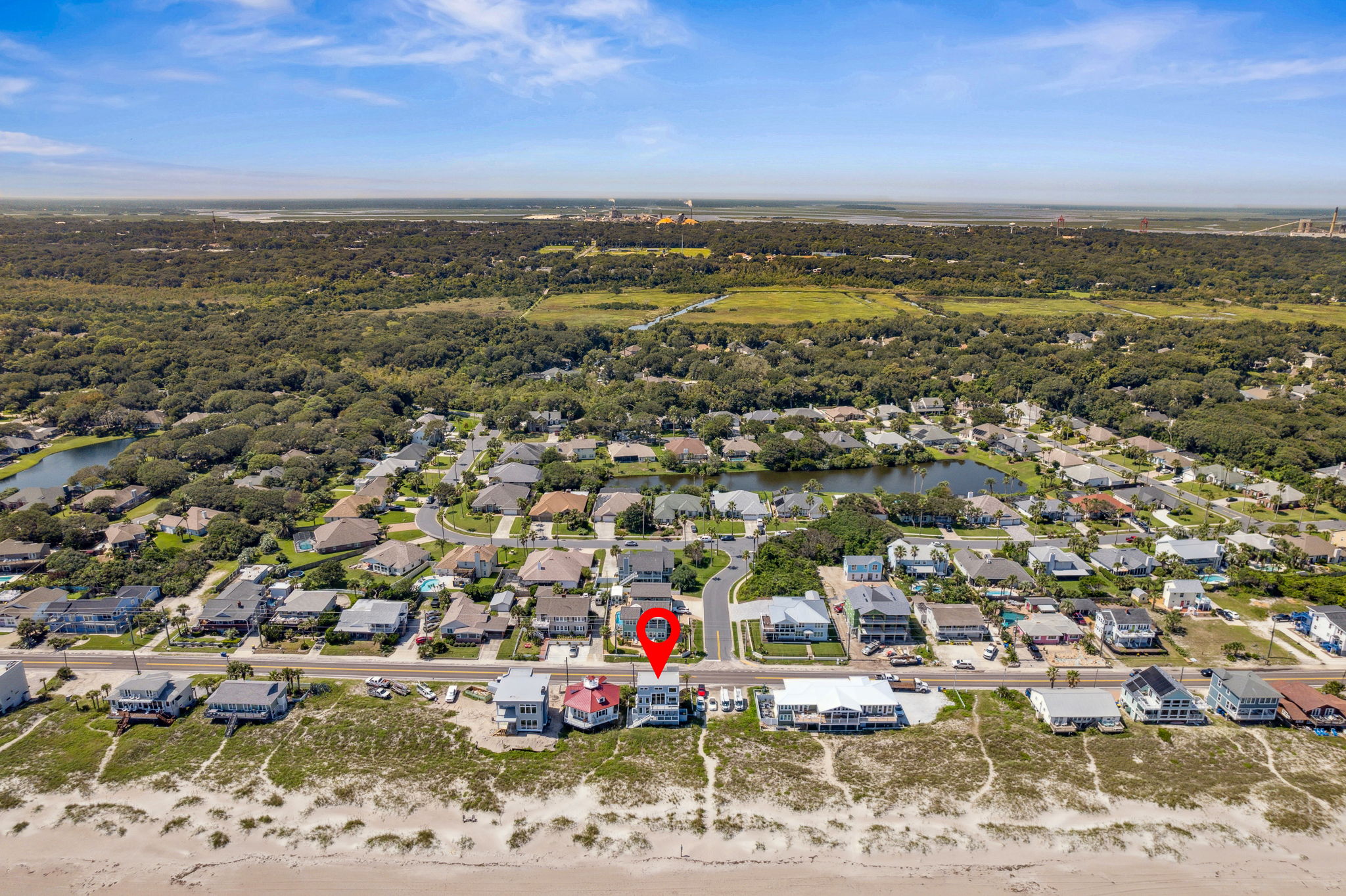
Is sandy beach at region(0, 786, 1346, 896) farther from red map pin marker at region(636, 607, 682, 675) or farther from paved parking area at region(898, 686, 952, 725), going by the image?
red map pin marker at region(636, 607, 682, 675)

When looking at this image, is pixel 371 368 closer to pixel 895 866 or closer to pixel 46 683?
pixel 46 683

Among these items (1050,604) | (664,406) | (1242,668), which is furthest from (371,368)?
(1242,668)

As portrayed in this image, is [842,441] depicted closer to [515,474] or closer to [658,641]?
[515,474]

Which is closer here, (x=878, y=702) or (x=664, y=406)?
(x=878, y=702)

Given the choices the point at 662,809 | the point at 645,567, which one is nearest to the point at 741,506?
the point at 645,567

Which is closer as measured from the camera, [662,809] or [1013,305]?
[662,809]

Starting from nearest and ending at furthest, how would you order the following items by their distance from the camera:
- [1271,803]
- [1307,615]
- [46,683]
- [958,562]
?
1. [1271,803]
2. [46,683]
3. [1307,615]
4. [958,562]
